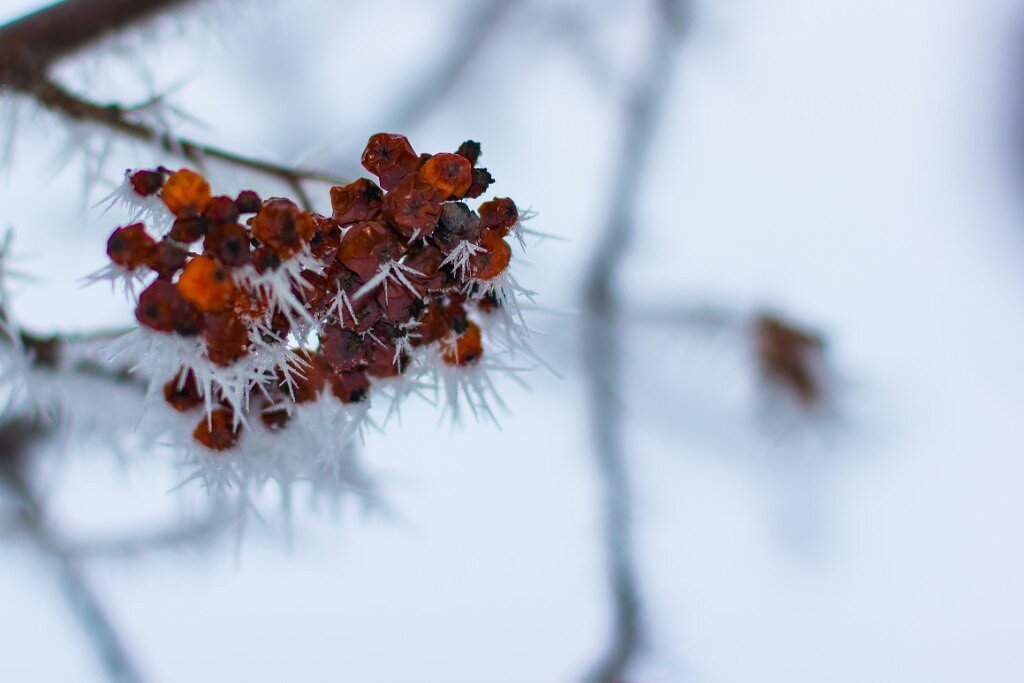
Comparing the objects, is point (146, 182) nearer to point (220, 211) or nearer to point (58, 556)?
point (220, 211)

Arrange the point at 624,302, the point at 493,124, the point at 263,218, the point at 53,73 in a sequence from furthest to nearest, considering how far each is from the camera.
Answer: the point at 493,124 → the point at 624,302 → the point at 53,73 → the point at 263,218

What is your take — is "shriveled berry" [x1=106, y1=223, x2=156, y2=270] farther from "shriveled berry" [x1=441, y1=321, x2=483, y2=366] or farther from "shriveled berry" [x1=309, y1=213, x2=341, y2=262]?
"shriveled berry" [x1=441, y1=321, x2=483, y2=366]

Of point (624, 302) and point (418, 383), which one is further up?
point (624, 302)

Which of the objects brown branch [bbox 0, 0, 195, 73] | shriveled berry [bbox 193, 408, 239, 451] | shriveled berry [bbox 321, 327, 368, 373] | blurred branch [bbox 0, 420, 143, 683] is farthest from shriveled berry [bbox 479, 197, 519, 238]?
blurred branch [bbox 0, 420, 143, 683]

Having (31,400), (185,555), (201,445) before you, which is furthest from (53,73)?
(185,555)

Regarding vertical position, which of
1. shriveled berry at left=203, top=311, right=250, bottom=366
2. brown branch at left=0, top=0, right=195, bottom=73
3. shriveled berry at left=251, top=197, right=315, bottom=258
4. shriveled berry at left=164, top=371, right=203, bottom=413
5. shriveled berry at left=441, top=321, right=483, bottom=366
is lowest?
shriveled berry at left=164, top=371, right=203, bottom=413

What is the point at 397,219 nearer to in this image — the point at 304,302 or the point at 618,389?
the point at 304,302
